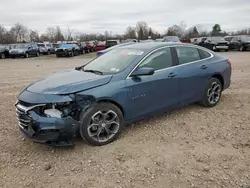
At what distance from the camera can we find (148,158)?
3564 mm

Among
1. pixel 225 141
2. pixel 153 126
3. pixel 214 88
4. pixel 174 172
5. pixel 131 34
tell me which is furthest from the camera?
pixel 131 34

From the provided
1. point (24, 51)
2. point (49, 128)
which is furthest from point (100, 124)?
point (24, 51)

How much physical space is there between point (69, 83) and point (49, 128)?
75 cm

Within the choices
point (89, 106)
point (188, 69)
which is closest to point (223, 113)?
point (188, 69)

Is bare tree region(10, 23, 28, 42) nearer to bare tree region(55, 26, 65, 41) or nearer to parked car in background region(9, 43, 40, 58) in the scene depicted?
bare tree region(55, 26, 65, 41)

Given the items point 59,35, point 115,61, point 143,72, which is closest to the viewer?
point 143,72

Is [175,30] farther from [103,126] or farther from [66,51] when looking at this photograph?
[103,126]

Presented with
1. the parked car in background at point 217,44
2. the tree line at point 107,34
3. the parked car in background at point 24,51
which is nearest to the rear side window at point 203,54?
the parked car in background at point 217,44

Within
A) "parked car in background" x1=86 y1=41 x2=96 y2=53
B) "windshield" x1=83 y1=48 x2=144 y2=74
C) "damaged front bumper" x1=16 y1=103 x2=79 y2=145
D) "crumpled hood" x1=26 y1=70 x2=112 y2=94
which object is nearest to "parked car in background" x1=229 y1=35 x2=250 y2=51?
"parked car in background" x1=86 y1=41 x2=96 y2=53

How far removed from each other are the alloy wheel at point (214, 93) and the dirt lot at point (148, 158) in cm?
67

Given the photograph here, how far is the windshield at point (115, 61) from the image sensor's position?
4.36 metres

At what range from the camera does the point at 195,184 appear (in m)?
2.98

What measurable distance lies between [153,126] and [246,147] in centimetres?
157

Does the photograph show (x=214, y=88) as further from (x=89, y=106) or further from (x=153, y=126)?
(x=89, y=106)
